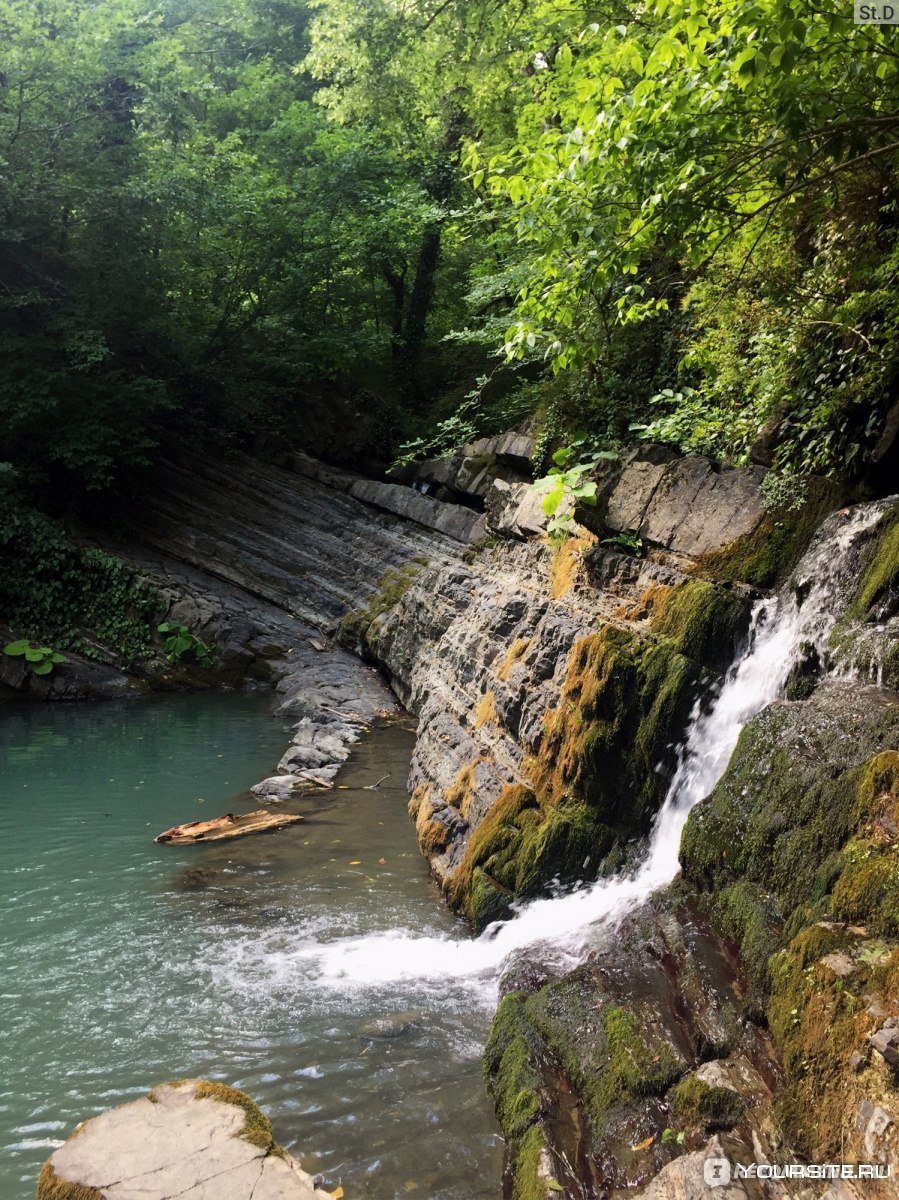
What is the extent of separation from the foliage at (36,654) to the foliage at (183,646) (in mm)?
1890

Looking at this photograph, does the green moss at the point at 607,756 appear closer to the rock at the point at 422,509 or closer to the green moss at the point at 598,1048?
the green moss at the point at 598,1048

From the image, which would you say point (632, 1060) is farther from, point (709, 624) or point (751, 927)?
point (709, 624)

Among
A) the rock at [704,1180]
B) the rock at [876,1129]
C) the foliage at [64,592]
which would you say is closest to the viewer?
the rock at [876,1129]

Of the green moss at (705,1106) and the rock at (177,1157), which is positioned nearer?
the rock at (177,1157)

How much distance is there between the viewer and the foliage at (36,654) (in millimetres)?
14773

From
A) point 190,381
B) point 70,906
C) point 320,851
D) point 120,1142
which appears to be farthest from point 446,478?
point 120,1142

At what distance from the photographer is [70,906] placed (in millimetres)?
6887

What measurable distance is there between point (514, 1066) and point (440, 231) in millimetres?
20356

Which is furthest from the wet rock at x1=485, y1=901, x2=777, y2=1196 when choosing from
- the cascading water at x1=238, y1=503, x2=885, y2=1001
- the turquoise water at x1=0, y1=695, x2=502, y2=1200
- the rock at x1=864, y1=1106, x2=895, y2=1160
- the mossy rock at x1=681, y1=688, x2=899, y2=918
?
the cascading water at x1=238, y1=503, x2=885, y2=1001

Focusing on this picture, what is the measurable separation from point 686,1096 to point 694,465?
5.28m

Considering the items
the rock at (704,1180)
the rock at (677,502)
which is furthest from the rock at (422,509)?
the rock at (704,1180)

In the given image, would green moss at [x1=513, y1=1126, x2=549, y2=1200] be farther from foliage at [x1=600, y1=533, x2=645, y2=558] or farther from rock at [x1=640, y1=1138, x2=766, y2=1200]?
foliage at [x1=600, y1=533, x2=645, y2=558]

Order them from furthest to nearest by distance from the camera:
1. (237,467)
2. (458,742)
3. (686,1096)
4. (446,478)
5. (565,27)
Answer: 1. (237,467)
2. (446,478)
3. (565,27)
4. (458,742)
5. (686,1096)

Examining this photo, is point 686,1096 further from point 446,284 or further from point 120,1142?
point 446,284
